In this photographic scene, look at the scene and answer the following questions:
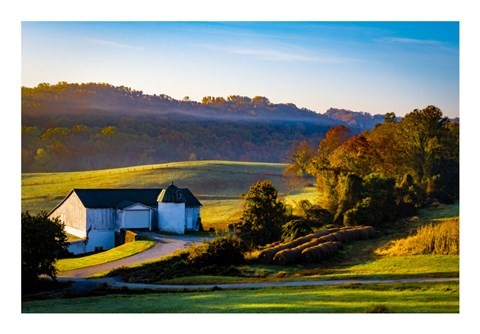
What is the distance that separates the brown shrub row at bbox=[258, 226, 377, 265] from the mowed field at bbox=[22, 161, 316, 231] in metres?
5.46

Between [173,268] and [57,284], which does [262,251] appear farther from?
[57,284]

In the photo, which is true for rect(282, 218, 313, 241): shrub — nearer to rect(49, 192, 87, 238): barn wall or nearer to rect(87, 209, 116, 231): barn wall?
rect(87, 209, 116, 231): barn wall

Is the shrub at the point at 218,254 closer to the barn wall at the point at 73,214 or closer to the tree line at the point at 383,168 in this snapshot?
the tree line at the point at 383,168

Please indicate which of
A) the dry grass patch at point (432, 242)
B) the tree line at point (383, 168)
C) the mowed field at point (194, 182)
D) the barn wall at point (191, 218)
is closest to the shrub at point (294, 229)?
the tree line at point (383, 168)

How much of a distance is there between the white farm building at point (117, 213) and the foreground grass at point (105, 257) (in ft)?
10.6

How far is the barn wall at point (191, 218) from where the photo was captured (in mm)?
44406

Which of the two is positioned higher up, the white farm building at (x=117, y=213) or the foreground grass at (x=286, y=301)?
the white farm building at (x=117, y=213)

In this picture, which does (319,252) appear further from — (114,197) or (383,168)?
(114,197)

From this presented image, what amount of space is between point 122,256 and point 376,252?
11.7m

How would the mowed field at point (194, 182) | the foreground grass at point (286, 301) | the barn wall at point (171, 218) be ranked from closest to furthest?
1. the foreground grass at point (286, 301)
2. the mowed field at point (194, 182)
3. the barn wall at point (171, 218)

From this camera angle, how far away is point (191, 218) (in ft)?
147

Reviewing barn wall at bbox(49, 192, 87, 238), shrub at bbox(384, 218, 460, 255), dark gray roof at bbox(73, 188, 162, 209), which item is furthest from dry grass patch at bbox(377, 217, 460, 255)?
barn wall at bbox(49, 192, 87, 238)

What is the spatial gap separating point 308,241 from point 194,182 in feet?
53.4

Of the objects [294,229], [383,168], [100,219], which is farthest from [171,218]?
[383,168]
